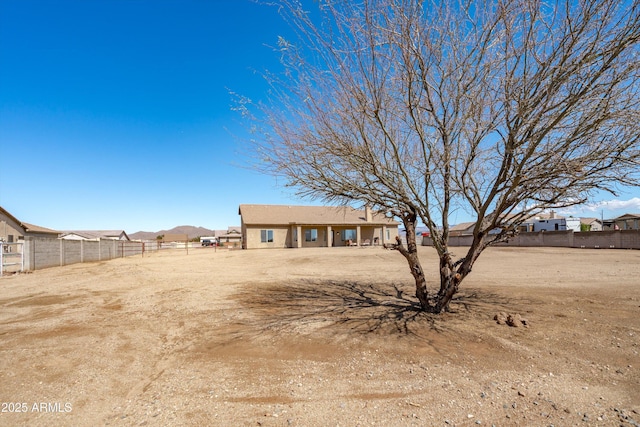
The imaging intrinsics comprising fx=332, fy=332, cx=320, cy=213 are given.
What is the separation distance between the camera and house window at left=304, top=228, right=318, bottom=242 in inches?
1342

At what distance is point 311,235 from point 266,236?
463 centimetres

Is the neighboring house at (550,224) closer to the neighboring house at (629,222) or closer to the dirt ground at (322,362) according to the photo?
the neighboring house at (629,222)

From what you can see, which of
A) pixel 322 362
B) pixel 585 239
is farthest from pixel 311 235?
pixel 322 362

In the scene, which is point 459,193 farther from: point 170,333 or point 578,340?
point 170,333

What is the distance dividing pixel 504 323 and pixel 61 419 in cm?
607

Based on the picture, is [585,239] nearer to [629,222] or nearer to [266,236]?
[629,222]

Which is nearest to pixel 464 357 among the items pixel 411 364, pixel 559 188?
pixel 411 364

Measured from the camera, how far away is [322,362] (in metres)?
4.18

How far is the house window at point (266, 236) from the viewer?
108 feet

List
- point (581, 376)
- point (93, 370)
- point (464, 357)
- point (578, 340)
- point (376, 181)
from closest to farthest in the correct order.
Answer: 1. point (581, 376)
2. point (93, 370)
3. point (464, 357)
4. point (578, 340)
5. point (376, 181)

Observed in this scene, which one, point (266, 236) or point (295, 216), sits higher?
point (295, 216)

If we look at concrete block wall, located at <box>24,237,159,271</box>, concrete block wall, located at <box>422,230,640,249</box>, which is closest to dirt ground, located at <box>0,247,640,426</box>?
concrete block wall, located at <box>24,237,159,271</box>

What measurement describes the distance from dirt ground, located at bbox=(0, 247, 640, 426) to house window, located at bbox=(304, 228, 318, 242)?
26.0m

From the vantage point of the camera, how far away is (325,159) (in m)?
6.02
